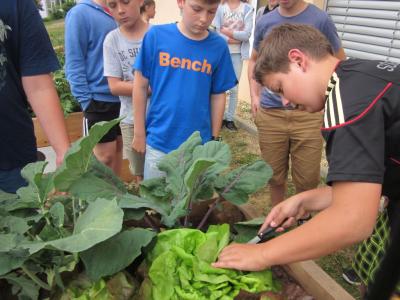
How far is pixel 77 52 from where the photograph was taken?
2.86 m

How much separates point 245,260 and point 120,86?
192 cm

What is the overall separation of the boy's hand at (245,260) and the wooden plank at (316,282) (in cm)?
21

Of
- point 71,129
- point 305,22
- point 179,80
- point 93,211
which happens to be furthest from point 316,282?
point 71,129

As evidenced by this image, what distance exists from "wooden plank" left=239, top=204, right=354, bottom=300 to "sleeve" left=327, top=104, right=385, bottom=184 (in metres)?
0.32

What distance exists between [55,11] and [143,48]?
82.0 feet

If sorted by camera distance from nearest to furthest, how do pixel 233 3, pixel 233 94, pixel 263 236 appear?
pixel 263 236 < pixel 233 3 < pixel 233 94

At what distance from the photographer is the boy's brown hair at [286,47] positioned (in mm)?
1297

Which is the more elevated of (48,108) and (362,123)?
(362,123)

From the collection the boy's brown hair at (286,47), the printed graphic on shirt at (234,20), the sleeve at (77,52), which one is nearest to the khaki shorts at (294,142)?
the boy's brown hair at (286,47)

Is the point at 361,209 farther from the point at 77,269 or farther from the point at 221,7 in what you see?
the point at 221,7

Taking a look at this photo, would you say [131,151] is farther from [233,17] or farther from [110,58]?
[233,17]

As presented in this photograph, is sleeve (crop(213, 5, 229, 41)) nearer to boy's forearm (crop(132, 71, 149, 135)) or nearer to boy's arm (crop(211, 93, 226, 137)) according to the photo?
boy's arm (crop(211, 93, 226, 137))

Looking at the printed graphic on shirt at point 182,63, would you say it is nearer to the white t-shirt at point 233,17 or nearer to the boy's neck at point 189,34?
the boy's neck at point 189,34

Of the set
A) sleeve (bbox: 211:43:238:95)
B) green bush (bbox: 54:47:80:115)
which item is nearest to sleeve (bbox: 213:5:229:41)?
green bush (bbox: 54:47:80:115)
